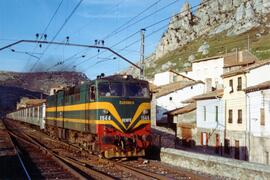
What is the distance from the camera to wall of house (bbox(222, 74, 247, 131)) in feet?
128

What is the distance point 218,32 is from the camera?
17988 centimetres

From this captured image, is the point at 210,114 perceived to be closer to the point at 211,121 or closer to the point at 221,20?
the point at 211,121

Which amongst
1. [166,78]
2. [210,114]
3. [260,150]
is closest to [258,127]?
[260,150]

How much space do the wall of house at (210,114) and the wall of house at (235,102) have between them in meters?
0.83

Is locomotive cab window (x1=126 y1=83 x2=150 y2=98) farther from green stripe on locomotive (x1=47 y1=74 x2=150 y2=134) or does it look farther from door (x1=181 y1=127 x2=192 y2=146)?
door (x1=181 y1=127 x2=192 y2=146)

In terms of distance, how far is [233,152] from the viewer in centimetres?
3959

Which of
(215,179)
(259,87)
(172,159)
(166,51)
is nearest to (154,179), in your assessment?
(215,179)

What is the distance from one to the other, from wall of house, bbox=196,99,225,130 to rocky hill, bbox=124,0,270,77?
81.9 metres

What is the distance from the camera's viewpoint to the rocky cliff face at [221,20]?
550 ft

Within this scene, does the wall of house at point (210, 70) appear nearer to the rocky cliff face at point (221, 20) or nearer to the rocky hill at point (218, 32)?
the rocky hill at point (218, 32)

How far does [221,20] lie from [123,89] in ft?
583

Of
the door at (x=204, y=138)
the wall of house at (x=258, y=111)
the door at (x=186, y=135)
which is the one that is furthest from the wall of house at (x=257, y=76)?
the door at (x=186, y=135)

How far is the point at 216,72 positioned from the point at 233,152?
33.6m

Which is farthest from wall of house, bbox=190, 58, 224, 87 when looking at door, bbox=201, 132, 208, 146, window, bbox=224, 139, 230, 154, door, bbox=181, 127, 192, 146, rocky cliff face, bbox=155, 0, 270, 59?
rocky cliff face, bbox=155, 0, 270, 59
